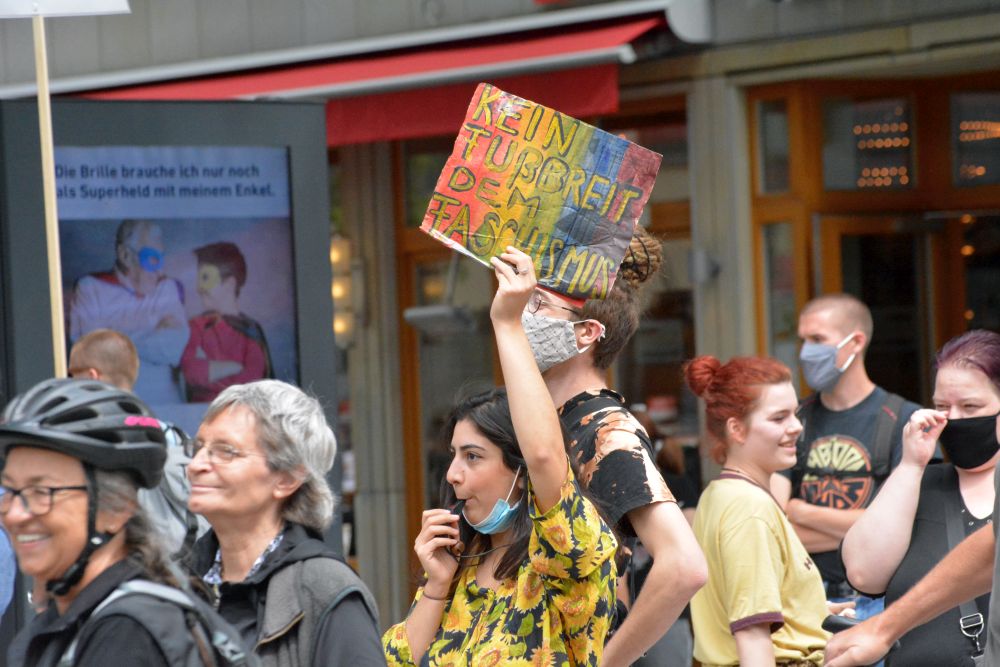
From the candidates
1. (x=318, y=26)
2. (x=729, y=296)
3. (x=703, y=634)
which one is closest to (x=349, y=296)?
(x=318, y=26)

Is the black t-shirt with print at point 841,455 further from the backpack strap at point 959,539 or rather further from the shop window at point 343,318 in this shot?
the shop window at point 343,318

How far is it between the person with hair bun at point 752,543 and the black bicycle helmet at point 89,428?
2.24 m

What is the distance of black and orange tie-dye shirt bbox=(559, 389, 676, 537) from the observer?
11.4 feet

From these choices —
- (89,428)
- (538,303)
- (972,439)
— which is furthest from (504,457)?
(972,439)

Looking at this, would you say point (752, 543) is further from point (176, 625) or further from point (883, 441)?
point (176, 625)

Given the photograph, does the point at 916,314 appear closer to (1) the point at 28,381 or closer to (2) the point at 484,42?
(2) the point at 484,42

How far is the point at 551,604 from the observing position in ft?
11.0

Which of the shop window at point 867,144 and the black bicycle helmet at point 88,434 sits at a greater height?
the shop window at point 867,144

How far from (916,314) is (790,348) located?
2.92 feet

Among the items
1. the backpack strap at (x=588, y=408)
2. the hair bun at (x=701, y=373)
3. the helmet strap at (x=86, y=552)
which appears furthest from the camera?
the hair bun at (x=701, y=373)

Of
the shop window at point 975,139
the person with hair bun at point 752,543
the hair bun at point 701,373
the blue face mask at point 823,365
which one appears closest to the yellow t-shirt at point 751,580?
the person with hair bun at point 752,543

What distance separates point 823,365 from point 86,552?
4452mm

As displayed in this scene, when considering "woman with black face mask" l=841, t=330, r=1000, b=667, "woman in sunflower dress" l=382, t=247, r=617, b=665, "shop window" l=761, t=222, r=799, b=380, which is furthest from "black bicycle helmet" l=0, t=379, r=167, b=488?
"shop window" l=761, t=222, r=799, b=380

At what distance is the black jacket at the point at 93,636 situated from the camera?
2432 mm
